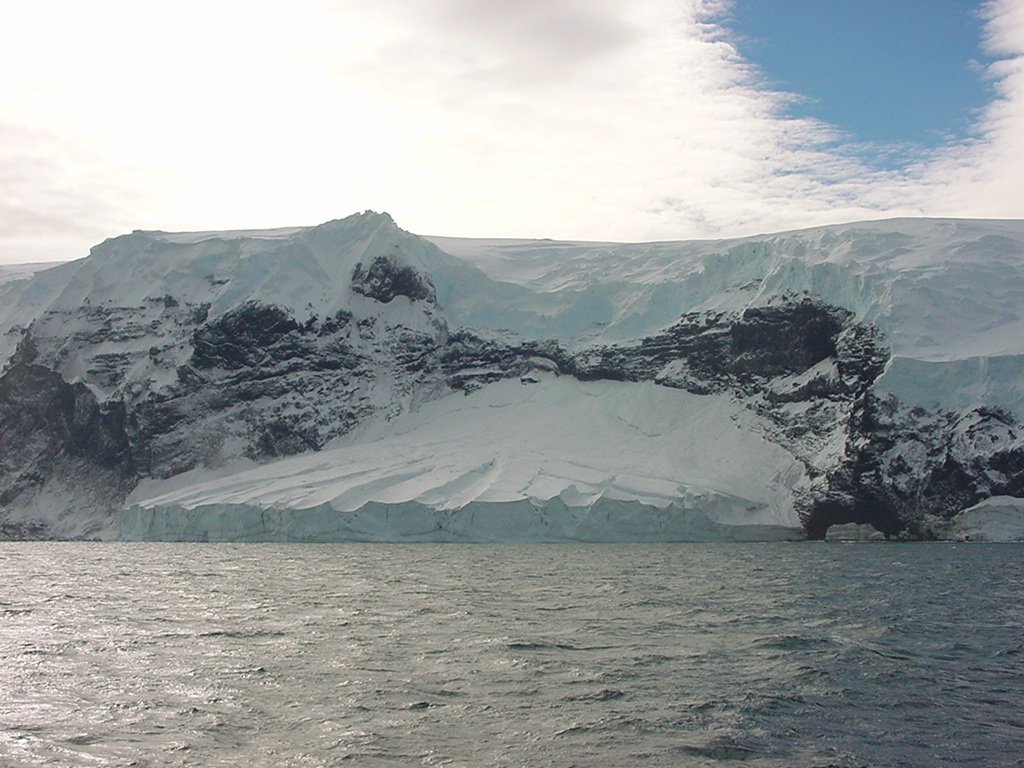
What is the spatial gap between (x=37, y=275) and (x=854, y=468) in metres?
69.7

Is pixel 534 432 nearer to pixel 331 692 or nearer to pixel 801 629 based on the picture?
pixel 801 629

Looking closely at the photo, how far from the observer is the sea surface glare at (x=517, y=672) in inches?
496

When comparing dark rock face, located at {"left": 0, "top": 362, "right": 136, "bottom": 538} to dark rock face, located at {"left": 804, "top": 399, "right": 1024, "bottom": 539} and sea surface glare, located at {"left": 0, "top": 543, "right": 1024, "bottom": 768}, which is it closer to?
sea surface glare, located at {"left": 0, "top": 543, "right": 1024, "bottom": 768}

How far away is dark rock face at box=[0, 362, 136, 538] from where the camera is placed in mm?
74812

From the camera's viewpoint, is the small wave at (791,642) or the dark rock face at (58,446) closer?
the small wave at (791,642)

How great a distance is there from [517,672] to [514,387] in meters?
58.4

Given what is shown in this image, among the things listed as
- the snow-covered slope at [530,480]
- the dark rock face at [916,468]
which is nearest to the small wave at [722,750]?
Answer: the snow-covered slope at [530,480]

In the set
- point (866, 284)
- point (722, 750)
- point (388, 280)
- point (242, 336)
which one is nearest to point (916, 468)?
point (866, 284)

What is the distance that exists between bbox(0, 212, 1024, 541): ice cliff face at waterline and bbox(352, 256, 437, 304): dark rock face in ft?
0.59

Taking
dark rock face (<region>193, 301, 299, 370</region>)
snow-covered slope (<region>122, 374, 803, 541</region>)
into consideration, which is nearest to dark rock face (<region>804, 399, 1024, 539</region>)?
snow-covered slope (<region>122, 374, 803, 541</region>)

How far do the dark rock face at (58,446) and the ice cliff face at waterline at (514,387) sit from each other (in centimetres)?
18

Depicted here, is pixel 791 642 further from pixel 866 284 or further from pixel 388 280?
pixel 388 280

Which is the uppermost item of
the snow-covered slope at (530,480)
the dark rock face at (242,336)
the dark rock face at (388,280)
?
the dark rock face at (388,280)

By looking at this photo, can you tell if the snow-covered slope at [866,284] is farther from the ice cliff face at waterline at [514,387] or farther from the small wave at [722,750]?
the small wave at [722,750]
